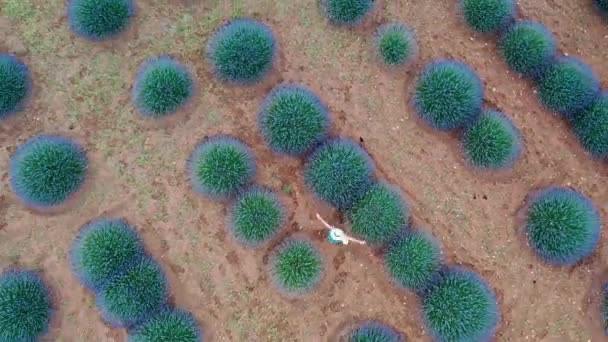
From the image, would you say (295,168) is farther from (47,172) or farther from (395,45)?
(47,172)

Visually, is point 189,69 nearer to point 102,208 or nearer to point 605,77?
point 102,208

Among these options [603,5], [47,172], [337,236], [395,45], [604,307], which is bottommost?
[47,172]

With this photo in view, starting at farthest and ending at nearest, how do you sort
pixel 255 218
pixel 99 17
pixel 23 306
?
pixel 99 17, pixel 255 218, pixel 23 306

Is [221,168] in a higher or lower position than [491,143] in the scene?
lower

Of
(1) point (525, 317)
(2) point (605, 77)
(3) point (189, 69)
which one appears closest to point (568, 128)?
(2) point (605, 77)

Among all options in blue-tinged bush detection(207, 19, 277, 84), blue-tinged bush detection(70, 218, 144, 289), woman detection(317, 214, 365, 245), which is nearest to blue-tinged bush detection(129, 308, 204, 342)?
blue-tinged bush detection(70, 218, 144, 289)

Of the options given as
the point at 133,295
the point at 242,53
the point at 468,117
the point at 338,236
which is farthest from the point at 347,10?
the point at 133,295

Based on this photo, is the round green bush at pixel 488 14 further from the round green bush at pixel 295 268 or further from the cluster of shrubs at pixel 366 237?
the round green bush at pixel 295 268
